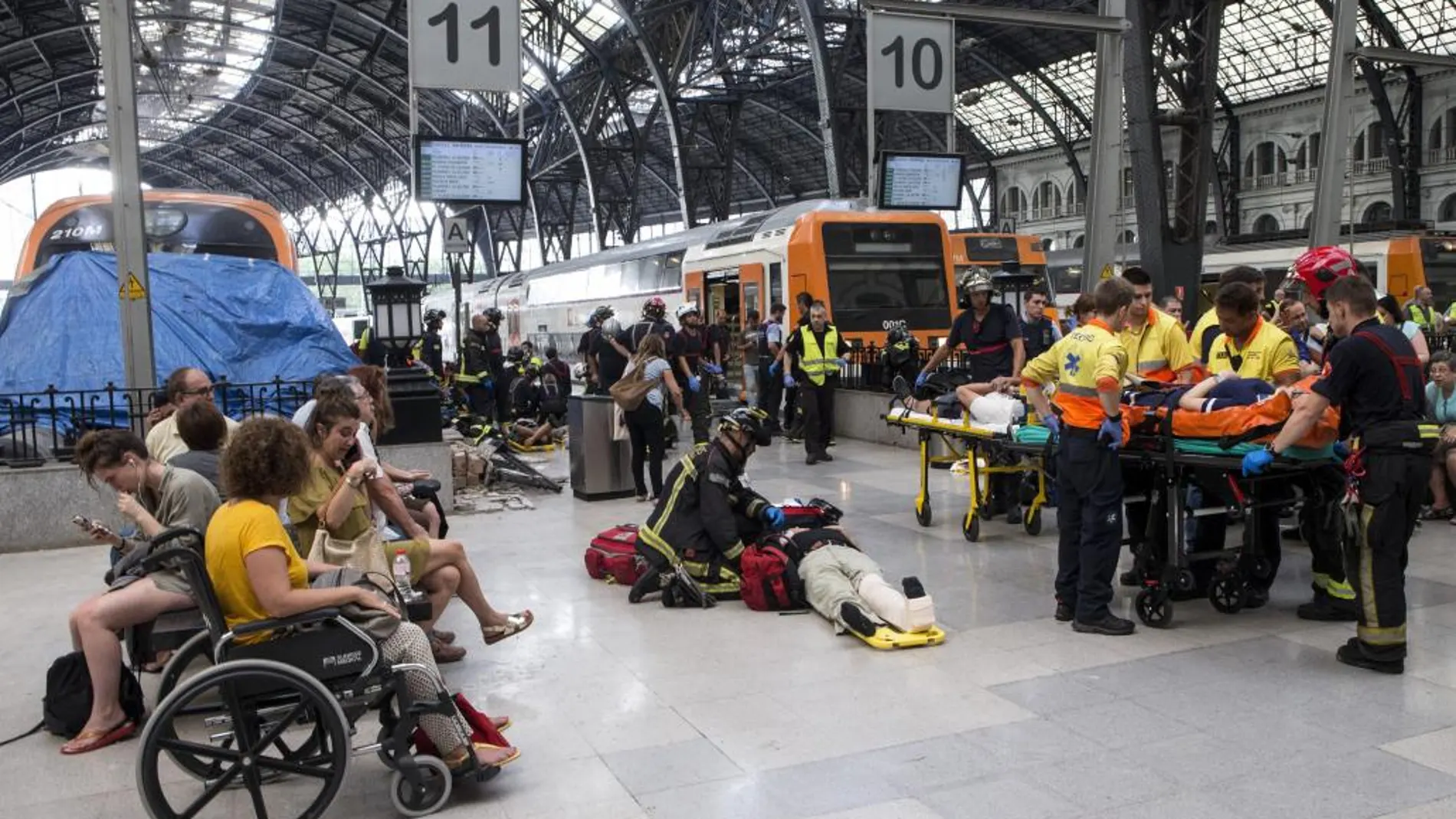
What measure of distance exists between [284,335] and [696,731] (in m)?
8.04

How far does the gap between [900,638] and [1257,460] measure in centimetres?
193

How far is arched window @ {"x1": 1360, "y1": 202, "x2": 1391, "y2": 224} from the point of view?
137 feet

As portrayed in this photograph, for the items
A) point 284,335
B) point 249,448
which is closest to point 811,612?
point 249,448

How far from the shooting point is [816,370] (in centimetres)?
1234

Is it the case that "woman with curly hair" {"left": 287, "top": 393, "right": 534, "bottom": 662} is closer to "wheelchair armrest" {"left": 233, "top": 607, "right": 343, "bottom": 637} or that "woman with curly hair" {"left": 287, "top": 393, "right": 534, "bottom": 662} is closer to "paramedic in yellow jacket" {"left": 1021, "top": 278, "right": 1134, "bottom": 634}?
"wheelchair armrest" {"left": 233, "top": 607, "right": 343, "bottom": 637}

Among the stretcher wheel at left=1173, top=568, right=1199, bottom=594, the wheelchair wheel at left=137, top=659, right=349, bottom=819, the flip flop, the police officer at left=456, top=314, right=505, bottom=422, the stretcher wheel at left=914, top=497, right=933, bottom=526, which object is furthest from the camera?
the police officer at left=456, top=314, right=505, bottom=422

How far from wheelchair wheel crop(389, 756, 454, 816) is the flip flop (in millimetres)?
1515

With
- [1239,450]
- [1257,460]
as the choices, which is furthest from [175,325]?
[1257,460]

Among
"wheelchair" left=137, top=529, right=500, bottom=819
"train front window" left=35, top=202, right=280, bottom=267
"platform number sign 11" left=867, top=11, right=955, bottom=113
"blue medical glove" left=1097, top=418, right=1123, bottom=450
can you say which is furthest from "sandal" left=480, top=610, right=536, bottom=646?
"platform number sign 11" left=867, top=11, right=955, bottom=113

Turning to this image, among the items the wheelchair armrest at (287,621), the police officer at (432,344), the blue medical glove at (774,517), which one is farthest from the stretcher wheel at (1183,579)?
the police officer at (432,344)

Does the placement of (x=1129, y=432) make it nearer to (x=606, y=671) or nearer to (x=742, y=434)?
(x=742, y=434)

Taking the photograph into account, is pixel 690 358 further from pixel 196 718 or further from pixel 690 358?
pixel 196 718

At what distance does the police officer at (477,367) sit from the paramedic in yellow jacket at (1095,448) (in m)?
10.00

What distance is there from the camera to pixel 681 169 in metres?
30.5
